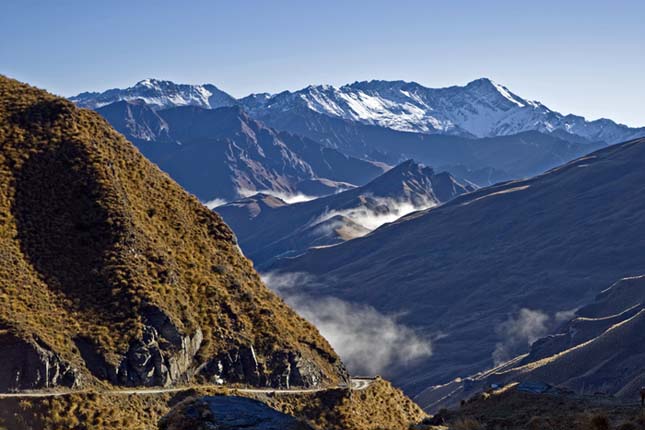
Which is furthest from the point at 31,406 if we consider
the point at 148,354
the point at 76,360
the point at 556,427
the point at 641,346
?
the point at 641,346

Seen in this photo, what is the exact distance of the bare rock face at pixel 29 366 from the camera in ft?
156

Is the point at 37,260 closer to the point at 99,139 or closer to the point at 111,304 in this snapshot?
the point at 111,304

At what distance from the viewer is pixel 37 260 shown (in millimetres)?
56312

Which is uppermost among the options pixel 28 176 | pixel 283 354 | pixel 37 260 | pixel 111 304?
pixel 28 176

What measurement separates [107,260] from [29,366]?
11304 millimetres

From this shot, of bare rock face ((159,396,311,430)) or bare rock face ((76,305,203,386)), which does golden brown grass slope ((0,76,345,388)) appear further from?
bare rock face ((159,396,311,430))

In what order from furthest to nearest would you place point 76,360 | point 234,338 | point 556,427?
1. point 234,338
2. point 76,360
3. point 556,427

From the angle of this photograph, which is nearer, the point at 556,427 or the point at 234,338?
the point at 556,427

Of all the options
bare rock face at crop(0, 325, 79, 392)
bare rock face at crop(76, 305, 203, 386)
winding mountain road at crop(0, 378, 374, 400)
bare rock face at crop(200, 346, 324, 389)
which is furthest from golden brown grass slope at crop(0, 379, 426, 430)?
bare rock face at crop(200, 346, 324, 389)

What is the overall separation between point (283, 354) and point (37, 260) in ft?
56.3

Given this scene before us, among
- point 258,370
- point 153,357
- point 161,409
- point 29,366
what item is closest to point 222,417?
point 29,366

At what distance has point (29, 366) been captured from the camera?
48.1 meters

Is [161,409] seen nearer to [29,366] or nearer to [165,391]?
[165,391]

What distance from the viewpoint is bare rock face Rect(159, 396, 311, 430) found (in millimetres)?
27906
